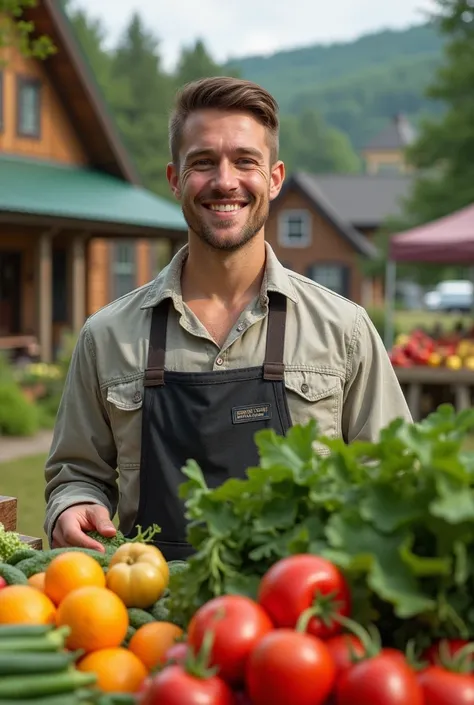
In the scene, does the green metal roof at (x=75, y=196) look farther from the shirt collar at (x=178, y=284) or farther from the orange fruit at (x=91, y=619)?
the orange fruit at (x=91, y=619)

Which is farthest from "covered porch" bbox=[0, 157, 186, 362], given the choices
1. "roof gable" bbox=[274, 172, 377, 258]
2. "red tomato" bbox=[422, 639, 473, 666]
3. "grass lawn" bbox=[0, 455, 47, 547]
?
"roof gable" bbox=[274, 172, 377, 258]

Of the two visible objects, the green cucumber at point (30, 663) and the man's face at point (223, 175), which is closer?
the green cucumber at point (30, 663)

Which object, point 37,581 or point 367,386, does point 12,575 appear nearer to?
point 37,581

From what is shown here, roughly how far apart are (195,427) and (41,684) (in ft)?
4.68

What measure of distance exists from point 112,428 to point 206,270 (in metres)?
0.61

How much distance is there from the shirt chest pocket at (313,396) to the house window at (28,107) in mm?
18744

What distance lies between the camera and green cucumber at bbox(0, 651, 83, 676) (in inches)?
71.9

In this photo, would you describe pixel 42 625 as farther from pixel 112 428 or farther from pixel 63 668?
pixel 112 428

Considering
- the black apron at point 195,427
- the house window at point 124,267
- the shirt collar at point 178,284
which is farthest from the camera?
the house window at point 124,267

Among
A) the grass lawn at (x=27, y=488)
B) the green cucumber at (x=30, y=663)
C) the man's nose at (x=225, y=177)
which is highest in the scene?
the man's nose at (x=225, y=177)

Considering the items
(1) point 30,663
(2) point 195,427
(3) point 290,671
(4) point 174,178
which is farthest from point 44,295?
(3) point 290,671

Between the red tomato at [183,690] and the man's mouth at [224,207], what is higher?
the man's mouth at [224,207]

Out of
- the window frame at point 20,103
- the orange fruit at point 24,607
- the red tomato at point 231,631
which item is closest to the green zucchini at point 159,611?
the orange fruit at point 24,607

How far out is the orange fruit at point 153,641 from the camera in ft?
6.88
